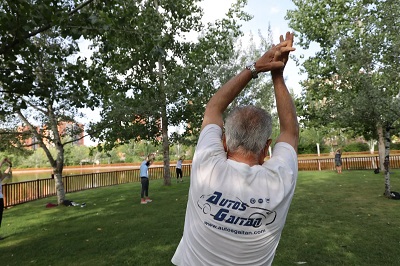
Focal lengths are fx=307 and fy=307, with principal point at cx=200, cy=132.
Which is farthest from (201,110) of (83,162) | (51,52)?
(83,162)

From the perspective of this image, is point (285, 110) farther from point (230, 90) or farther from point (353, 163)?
point (353, 163)

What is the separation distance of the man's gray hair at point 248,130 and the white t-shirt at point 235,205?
0.25 feet

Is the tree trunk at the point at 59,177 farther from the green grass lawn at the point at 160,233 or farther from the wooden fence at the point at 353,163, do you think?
the wooden fence at the point at 353,163

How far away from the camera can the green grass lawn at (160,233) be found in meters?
5.86

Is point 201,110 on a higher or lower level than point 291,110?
higher

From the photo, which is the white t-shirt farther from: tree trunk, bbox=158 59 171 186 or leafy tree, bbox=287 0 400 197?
tree trunk, bbox=158 59 171 186

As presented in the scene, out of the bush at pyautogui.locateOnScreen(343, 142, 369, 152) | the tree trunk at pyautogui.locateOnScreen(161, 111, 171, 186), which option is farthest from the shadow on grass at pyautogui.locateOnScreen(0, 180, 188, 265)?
the bush at pyautogui.locateOnScreen(343, 142, 369, 152)

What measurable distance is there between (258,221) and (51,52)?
282 inches

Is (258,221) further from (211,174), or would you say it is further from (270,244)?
(211,174)

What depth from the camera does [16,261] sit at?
6.21 metres

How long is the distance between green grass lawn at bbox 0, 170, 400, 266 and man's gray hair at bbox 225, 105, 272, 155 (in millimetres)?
4529

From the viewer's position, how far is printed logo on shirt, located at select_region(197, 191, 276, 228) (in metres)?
1.49

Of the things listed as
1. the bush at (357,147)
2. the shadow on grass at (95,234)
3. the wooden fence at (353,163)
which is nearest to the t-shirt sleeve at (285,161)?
the shadow on grass at (95,234)

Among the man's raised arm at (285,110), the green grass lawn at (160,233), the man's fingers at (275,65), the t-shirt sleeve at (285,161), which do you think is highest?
the man's fingers at (275,65)
